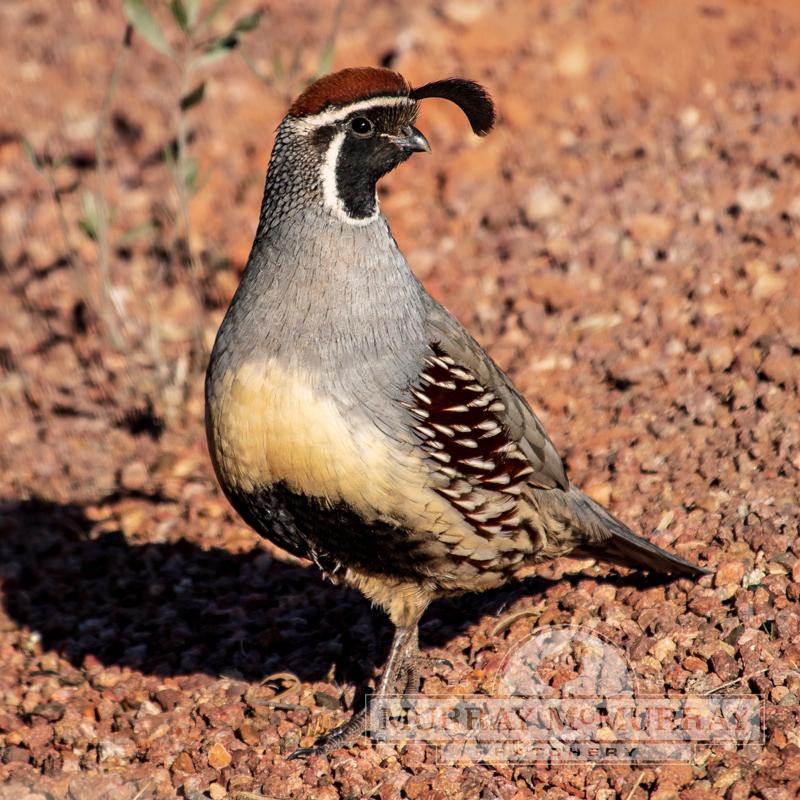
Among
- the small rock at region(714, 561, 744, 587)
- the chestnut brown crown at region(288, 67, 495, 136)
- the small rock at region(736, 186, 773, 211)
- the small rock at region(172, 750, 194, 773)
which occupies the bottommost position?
the small rock at region(172, 750, 194, 773)

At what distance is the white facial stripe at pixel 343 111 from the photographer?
4586 millimetres

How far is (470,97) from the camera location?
4949 millimetres

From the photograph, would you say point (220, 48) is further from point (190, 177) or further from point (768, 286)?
point (768, 286)

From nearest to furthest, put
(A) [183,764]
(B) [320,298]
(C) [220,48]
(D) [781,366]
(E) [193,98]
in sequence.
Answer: (B) [320,298], (A) [183,764], (D) [781,366], (C) [220,48], (E) [193,98]

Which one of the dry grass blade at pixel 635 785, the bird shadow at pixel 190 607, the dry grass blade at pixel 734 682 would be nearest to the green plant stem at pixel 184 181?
the bird shadow at pixel 190 607

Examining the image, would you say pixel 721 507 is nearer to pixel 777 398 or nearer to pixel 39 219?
pixel 777 398

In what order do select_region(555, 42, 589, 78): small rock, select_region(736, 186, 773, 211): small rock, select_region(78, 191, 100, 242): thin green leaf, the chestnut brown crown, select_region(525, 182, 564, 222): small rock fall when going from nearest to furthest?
the chestnut brown crown, select_region(78, 191, 100, 242): thin green leaf, select_region(736, 186, 773, 211): small rock, select_region(525, 182, 564, 222): small rock, select_region(555, 42, 589, 78): small rock

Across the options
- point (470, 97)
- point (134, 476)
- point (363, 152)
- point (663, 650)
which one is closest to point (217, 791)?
point (663, 650)

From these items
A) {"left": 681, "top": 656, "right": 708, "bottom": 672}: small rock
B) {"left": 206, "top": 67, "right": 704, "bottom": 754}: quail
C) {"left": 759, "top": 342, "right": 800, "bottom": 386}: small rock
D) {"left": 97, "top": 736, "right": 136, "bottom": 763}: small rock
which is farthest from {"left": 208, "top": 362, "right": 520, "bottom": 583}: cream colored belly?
{"left": 759, "top": 342, "right": 800, "bottom": 386}: small rock

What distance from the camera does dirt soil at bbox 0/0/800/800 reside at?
15.8ft

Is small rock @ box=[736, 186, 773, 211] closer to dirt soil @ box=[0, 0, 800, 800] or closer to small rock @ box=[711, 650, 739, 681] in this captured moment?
dirt soil @ box=[0, 0, 800, 800]

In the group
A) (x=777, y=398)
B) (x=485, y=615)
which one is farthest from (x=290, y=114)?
(x=777, y=398)

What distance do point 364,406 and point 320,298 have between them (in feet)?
1.50

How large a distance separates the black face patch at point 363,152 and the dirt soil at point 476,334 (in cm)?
190
